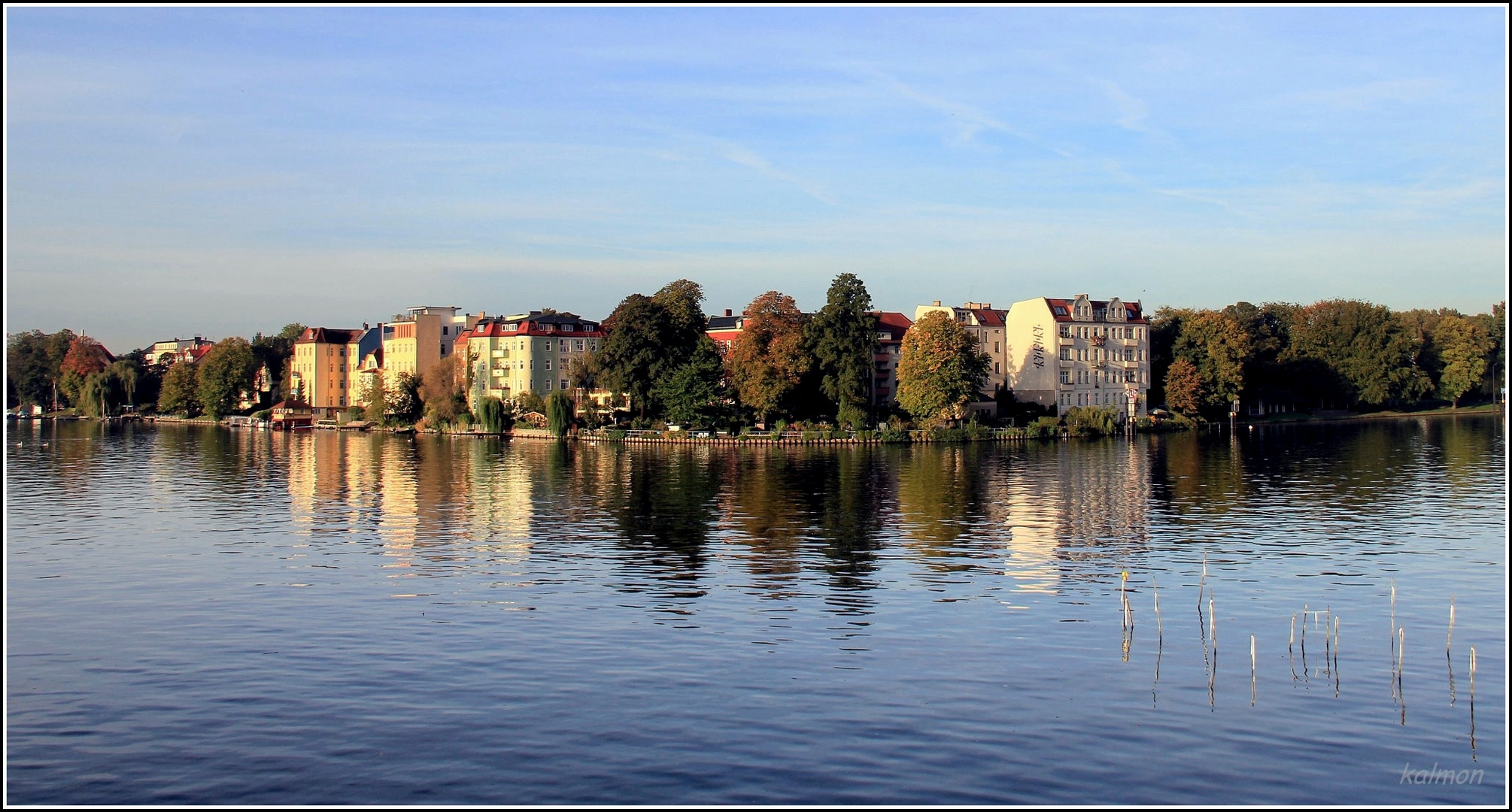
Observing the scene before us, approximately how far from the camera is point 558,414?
383 feet

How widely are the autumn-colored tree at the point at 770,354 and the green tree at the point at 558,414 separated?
58.4 feet

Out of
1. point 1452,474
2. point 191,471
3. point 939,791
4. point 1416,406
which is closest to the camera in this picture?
point 939,791

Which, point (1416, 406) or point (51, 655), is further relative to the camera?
point (1416, 406)

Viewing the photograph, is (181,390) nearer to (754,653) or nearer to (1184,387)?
(1184,387)

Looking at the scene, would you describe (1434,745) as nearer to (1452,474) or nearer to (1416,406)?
(1452,474)

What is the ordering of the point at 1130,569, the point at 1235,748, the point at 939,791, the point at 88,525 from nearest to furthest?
the point at 939,791
the point at 1235,748
the point at 1130,569
the point at 88,525

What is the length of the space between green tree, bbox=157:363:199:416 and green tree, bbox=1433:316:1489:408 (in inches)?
6477

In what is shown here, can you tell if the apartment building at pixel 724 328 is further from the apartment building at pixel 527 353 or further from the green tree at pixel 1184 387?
the green tree at pixel 1184 387

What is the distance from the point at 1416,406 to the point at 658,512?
14180 centimetres

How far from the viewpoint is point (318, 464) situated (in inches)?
3297

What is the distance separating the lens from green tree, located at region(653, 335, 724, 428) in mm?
108875

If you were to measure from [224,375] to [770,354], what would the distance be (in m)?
97.8

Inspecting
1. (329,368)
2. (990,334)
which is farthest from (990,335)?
(329,368)

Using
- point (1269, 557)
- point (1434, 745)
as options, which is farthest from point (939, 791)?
point (1269, 557)
